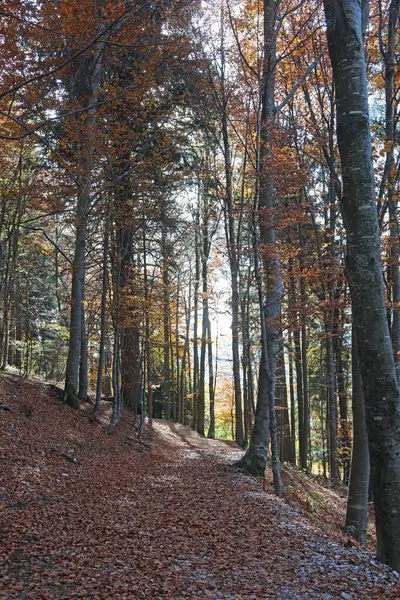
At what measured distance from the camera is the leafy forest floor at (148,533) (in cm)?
369

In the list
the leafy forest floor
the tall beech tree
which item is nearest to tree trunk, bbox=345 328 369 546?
the leafy forest floor

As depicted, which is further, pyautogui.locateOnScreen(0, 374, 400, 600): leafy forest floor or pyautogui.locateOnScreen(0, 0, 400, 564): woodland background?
pyautogui.locateOnScreen(0, 0, 400, 564): woodland background

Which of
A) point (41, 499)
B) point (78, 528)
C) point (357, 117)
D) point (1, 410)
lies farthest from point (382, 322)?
point (1, 410)

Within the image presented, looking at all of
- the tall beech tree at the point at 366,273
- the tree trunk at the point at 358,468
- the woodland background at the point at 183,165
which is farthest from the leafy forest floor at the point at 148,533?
the woodland background at the point at 183,165

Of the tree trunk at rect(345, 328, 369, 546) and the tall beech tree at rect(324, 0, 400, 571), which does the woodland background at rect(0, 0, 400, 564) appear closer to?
the tree trunk at rect(345, 328, 369, 546)

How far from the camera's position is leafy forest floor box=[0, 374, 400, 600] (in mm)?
3689

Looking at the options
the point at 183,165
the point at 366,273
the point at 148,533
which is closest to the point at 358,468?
the point at 148,533

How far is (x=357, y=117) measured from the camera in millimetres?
4281

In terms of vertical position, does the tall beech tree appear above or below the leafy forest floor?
above

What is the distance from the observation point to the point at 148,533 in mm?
5094

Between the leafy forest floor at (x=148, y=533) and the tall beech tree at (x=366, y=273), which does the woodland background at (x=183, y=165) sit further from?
the leafy forest floor at (x=148, y=533)

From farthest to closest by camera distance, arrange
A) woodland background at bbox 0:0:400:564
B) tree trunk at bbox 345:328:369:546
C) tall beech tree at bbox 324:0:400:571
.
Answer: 1. woodland background at bbox 0:0:400:564
2. tree trunk at bbox 345:328:369:546
3. tall beech tree at bbox 324:0:400:571

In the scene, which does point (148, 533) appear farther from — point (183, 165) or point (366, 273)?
point (183, 165)

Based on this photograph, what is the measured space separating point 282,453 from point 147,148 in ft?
45.2
